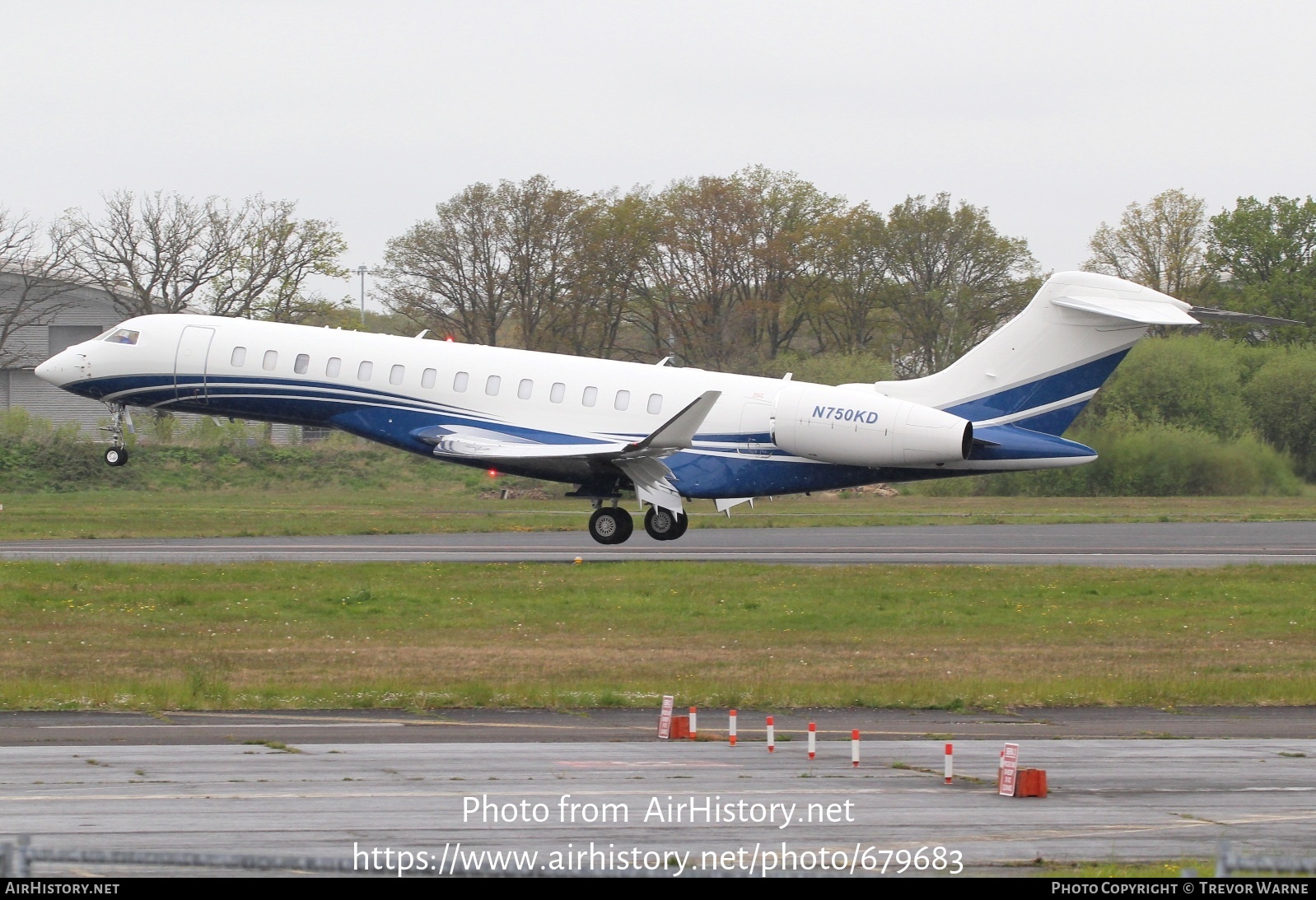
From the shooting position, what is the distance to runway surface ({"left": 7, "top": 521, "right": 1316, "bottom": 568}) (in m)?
29.0

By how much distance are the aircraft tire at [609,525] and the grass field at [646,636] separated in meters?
2.96

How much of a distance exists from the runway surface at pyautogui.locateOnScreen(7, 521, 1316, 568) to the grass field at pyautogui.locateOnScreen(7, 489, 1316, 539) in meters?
2.42

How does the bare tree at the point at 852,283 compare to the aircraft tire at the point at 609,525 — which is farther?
the bare tree at the point at 852,283

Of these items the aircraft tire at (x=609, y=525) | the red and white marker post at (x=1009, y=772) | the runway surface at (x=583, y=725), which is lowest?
the runway surface at (x=583, y=725)

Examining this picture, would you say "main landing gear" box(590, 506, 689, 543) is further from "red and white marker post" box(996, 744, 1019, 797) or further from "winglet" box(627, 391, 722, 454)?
"red and white marker post" box(996, 744, 1019, 797)

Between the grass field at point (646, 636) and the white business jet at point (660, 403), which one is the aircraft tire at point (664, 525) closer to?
the white business jet at point (660, 403)

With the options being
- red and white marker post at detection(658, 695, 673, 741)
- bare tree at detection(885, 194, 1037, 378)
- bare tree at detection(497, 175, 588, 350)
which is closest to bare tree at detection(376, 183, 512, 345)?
bare tree at detection(497, 175, 588, 350)

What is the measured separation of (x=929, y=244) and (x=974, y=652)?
53.5m

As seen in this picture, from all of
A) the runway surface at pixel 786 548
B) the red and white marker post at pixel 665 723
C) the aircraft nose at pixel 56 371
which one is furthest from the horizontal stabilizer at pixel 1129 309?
the aircraft nose at pixel 56 371

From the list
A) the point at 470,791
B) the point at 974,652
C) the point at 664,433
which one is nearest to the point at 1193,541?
the point at 664,433

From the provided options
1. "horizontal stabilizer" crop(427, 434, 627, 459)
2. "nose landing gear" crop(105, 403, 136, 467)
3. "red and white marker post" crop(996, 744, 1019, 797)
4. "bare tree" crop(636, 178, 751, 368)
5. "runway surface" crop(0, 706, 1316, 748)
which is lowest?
"runway surface" crop(0, 706, 1316, 748)

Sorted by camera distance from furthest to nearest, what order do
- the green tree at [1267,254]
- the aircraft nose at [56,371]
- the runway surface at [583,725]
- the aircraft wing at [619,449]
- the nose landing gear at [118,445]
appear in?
the green tree at [1267,254]
the aircraft nose at [56,371]
the nose landing gear at [118,445]
the aircraft wing at [619,449]
the runway surface at [583,725]

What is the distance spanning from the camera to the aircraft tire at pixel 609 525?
30.4 metres

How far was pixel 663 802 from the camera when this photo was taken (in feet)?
32.2
